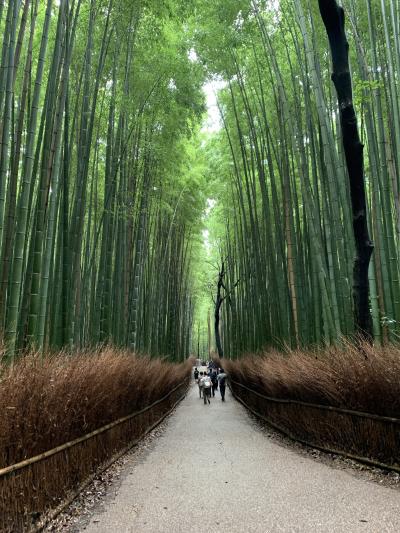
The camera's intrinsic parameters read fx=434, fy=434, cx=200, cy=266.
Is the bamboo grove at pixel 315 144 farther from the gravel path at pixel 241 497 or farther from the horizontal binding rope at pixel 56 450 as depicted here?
the horizontal binding rope at pixel 56 450

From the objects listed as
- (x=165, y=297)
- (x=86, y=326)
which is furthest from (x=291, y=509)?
(x=165, y=297)

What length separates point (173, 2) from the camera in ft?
17.6

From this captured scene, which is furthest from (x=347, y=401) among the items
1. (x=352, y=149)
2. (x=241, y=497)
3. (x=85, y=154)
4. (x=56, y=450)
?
(x=85, y=154)

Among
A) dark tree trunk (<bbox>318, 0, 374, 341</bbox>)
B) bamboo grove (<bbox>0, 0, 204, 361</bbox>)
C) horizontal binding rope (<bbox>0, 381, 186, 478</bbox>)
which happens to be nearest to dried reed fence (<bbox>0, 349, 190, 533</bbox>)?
horizontal binding rope (<bbox>0, 381, 186, 478</bbox>)

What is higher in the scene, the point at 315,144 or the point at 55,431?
the point at 315,144

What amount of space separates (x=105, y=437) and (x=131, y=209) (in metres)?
3.54

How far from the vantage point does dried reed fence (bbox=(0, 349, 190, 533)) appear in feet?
6.54

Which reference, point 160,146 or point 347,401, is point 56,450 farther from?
point 160,146

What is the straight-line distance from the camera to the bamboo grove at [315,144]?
173 inches

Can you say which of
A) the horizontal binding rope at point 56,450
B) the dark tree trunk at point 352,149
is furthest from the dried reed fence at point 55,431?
the dark tree trunk at point 352,149

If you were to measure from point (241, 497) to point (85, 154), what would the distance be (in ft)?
11.1

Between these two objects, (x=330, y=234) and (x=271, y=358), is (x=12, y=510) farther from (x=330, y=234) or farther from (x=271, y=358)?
(x=271, y=358)

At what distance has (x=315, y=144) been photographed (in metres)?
5.56

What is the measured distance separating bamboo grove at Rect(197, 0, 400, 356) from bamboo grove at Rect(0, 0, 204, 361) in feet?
3.07
